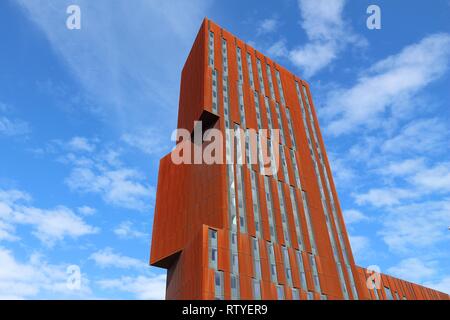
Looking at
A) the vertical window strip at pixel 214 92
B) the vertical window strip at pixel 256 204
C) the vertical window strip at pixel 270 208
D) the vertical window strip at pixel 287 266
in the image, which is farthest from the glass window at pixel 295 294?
the vertical window strip at pixel 214 92

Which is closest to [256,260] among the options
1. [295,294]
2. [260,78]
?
[295,294]

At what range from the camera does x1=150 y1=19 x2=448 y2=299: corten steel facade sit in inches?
1622

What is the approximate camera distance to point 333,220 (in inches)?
2264

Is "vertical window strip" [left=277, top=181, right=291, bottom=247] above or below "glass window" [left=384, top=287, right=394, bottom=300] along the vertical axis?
above

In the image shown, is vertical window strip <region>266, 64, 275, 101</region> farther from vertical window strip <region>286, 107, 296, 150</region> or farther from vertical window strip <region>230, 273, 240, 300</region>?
vertical window strip <region>230, 273, 240, 300</region>

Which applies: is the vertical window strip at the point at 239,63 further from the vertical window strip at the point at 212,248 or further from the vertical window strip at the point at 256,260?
the vertical window strip at the point at 212,248

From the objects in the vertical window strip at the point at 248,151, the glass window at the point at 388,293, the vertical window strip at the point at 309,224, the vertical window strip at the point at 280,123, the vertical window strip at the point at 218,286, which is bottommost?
the vertical window strip at the point at 218,286

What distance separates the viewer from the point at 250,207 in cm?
4709

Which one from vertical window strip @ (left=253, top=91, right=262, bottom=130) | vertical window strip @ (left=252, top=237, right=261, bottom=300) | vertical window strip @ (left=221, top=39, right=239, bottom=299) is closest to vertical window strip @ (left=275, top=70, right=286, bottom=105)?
vertical window strip @ (left=253, top=91, right=262, bottom=130)

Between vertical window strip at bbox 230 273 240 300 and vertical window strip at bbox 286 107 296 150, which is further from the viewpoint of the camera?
vertical window strip at bbox 286 107 296 150

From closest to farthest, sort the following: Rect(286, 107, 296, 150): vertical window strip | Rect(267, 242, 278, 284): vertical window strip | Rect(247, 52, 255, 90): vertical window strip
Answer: Rect(267, 242, 278, 284): vertical window strip, Rect(286, 107, 296, 150): vertical window strip, Rect(247, 52, 255, 90): vertical window strip

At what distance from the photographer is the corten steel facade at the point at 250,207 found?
4119 centimetres
